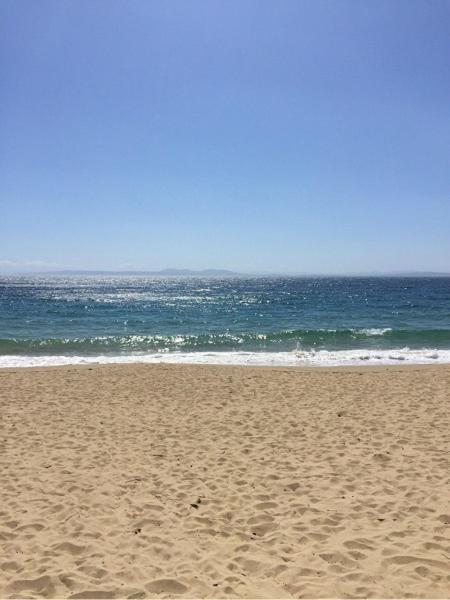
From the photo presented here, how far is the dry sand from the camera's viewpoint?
424 centimetres

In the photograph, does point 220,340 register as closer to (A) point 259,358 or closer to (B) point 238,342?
(B) point 238,342

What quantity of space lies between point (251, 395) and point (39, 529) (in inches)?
284

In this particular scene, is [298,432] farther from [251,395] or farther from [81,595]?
[81,595]

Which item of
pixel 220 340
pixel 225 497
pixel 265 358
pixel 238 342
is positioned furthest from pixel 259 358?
pixel 225 497

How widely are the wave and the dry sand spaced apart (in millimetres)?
11886

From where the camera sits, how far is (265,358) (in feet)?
64.7

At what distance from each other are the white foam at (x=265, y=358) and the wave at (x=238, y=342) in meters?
1.71

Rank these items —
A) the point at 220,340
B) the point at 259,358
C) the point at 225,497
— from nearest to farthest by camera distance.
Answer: the point at 225,497, the point at 259,358, the point at 220,340

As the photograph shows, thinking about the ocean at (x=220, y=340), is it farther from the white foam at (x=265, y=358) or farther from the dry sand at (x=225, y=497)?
the dry sand at (x=225, y=497)

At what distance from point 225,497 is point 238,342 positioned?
19.2m

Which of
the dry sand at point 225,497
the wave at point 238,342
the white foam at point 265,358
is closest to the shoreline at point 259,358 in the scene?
the white foam at point 265,358

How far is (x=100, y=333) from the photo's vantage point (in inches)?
1133

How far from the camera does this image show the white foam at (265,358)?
60.9ft

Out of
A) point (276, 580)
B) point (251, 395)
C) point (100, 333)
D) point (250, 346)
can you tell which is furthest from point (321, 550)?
point (100, 333)
